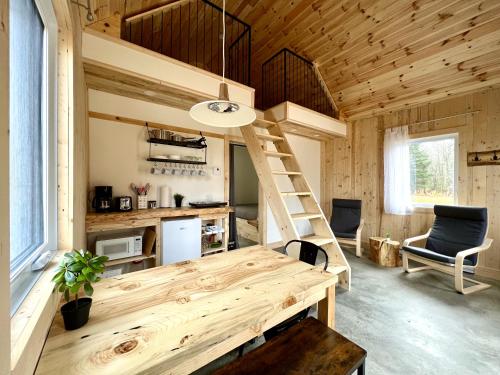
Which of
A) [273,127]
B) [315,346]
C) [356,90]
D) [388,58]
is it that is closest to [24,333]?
[315,346]

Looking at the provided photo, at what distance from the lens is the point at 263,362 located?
96 centimetres

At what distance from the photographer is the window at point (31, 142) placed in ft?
2.88

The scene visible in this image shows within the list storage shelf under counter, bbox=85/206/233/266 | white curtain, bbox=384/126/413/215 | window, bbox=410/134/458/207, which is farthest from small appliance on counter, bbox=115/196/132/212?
window, bbox=410/134/458/207

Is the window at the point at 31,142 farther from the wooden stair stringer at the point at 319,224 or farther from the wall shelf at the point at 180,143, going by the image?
the wooden stair stringer at the point at 319,224

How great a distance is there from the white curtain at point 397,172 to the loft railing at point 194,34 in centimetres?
280

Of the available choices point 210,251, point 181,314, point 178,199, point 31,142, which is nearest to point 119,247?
point 178,199

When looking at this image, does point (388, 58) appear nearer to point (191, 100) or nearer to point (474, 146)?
point (474, 146)

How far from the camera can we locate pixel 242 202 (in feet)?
23.6

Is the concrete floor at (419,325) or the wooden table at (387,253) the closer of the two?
the concrete floor at (419,325)

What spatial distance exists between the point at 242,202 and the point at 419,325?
18.4 feet

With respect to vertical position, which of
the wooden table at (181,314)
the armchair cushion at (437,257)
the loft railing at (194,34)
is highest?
the loft railing at (194,34)

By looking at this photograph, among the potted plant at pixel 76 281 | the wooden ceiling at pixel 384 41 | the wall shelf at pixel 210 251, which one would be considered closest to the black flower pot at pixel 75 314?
the potted plant at pixel 76 281

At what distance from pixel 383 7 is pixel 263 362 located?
3.88 meters

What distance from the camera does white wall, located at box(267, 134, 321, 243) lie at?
423 centimetres
